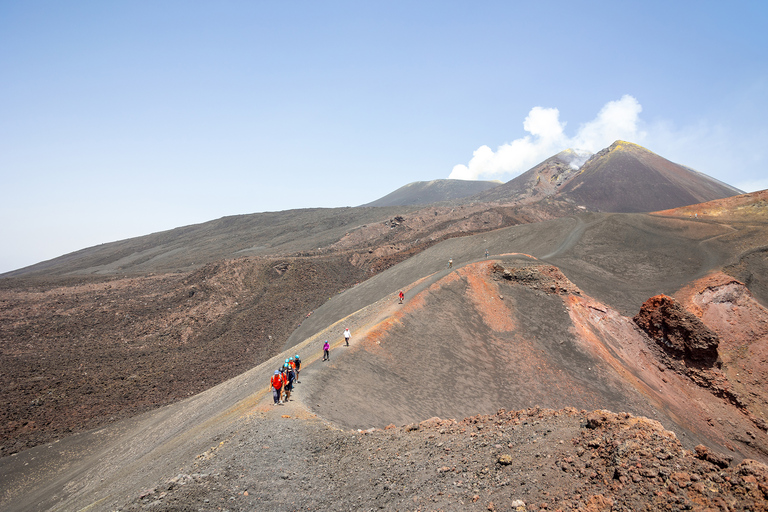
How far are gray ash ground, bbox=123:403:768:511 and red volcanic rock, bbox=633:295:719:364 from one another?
16067 mm

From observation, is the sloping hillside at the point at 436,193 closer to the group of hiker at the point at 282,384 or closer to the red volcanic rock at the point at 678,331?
the red volcanic rock at the point at 678,331

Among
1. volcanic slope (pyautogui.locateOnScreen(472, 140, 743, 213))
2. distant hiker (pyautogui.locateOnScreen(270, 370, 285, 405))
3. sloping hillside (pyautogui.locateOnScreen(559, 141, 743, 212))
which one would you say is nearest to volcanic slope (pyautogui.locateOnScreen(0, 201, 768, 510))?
distant hiker (pyautogui.locateOnScreen(270, 370, 285, 405))

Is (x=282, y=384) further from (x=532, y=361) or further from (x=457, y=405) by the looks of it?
(x=532, y=361)

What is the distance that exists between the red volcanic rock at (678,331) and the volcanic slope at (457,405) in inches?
24.1

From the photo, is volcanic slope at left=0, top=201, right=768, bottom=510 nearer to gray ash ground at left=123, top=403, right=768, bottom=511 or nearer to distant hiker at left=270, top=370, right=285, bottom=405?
gray ash ground at left=123, top=403, right=768, bottom=511

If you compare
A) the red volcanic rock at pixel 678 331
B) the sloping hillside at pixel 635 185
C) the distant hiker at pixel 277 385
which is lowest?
the red volcanic rock at pixel 678 331

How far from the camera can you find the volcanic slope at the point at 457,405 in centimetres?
712

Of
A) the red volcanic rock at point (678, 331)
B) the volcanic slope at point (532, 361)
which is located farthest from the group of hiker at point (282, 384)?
the red volcanic rock at point (678, 331)

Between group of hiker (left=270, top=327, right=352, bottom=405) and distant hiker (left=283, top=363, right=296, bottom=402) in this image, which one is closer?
group of hiker (left=270, top=327, right=352, bottom=405)

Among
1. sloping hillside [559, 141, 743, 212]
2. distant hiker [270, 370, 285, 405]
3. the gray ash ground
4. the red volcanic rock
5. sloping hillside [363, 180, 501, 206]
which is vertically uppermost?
sloping hillside [363, 180, 501, 206]

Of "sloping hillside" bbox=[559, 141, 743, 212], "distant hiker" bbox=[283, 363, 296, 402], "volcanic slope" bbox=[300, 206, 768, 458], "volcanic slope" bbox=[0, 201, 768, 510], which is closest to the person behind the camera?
"volcanic slope" bbox=[0, 201, 768, 510]

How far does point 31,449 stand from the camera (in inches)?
705

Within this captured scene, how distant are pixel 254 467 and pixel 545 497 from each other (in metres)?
5.60

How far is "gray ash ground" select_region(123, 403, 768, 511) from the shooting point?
18.7ft
